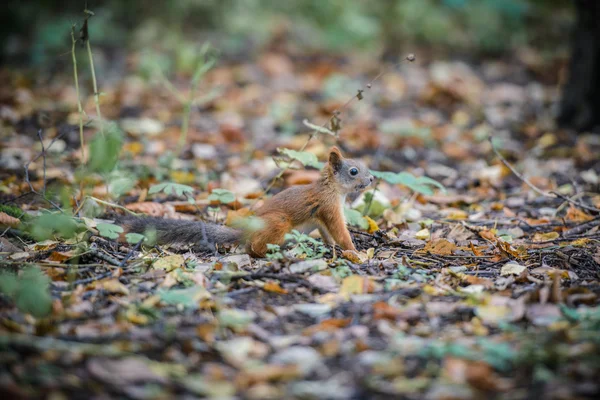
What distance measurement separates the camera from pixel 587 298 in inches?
105

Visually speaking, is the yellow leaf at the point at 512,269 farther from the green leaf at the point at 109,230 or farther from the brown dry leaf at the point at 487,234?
the green leaf at the point at 109,230

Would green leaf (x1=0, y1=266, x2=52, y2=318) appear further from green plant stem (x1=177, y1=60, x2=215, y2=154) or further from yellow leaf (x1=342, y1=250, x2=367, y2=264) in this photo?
green plant stem (x1=177, y1=60, x2=215, y2=154)

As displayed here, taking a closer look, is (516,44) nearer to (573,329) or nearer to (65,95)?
(65,95)

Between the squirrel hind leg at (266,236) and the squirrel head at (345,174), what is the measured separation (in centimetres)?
51

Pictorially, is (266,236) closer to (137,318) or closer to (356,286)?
(356,286)

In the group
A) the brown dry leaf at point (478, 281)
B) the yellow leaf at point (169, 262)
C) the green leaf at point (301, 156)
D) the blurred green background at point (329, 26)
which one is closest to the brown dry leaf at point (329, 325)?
the brown dry leaf at point (478, 281)

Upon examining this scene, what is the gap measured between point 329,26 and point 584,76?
4.58m

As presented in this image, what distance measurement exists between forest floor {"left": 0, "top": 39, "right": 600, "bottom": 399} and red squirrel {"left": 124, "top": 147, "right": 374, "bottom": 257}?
4.6 inches

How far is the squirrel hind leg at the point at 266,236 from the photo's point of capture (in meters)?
3.51

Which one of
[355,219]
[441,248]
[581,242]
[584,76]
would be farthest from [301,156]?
[584,76]

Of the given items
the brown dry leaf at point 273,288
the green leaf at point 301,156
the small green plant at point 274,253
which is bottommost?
the brown dry leaf at point 273,288

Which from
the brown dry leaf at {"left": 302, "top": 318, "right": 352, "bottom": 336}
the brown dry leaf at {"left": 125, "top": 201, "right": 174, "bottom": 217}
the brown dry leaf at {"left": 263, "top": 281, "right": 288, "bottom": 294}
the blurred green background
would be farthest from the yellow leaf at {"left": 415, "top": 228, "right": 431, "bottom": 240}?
the blurred green background

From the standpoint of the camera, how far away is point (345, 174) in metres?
3.91

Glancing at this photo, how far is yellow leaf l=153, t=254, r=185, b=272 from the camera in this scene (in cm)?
311
